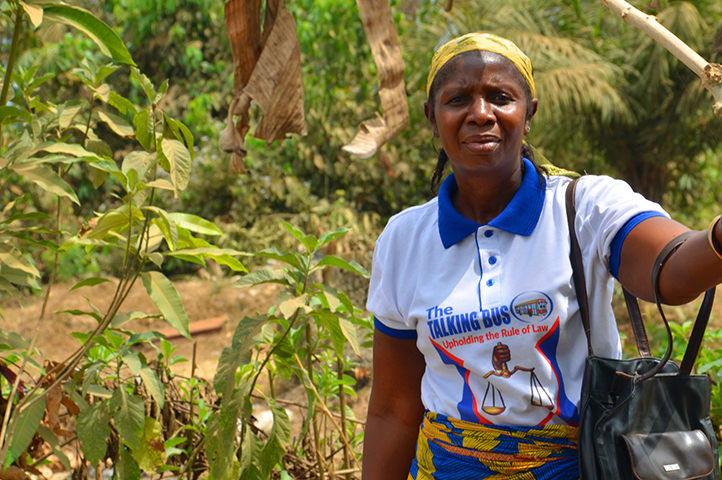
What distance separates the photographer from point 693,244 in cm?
96

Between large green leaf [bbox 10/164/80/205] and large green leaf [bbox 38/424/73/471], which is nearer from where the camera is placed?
large green leaf [bbox 10/164/80/205]

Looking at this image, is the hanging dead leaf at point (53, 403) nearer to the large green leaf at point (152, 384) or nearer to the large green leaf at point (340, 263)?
the large green leaf at point (152, 384)

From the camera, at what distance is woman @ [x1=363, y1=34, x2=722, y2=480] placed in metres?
1.18

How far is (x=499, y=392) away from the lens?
1.22 meters

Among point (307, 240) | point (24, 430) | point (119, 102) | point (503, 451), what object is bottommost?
point (24, 430)

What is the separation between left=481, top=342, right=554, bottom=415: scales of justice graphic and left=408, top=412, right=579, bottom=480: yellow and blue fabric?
0.04m

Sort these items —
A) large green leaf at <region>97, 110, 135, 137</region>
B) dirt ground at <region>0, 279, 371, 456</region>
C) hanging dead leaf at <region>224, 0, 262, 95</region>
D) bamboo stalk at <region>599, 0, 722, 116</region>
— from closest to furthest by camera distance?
bamboo stalk at <region>599, 0, 722, 116</region> → hanging dead leaf at <region>224, 0, 262, 95</region> → large green leaf at <region>97, 110, 135, 137</region> → dirt ground at <region>0, 279, 371, 456</region>

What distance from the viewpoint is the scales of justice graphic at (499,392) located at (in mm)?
1188

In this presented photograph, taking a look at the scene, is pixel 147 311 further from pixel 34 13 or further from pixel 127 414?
pixel 34 13

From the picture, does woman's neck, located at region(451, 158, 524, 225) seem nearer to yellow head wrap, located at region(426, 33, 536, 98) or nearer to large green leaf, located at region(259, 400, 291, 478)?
yellow head wrap, located at region(426, 33, 536, 98)

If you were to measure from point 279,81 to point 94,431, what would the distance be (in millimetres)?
1029

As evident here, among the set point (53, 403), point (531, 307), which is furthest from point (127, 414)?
point (531, 307)

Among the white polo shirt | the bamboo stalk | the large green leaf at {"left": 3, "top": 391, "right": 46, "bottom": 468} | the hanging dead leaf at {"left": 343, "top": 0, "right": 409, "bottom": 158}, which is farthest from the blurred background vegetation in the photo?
the bamboo stalk

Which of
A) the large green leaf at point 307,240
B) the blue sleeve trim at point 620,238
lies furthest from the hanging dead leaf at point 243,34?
the blue sleeve trim at point 620,238
